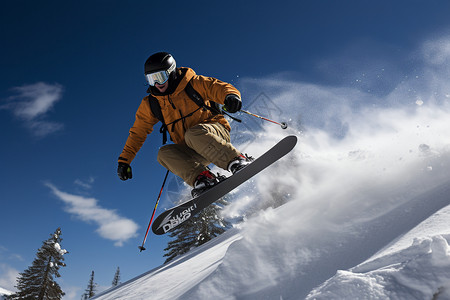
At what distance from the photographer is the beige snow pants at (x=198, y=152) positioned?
4.32 metres

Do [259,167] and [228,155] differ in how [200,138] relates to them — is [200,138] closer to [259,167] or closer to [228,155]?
[228,155]

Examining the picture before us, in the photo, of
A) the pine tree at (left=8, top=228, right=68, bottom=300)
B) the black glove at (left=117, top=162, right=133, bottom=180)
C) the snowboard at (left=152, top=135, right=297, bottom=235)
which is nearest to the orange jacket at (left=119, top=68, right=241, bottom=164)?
the snowboard at (left=152, top=135, right=297, bottom=235)

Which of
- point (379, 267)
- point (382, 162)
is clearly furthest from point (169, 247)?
point (379, 267)

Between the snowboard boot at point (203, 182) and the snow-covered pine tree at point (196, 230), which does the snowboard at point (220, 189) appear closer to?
the snowboard boot at point (203, 182)

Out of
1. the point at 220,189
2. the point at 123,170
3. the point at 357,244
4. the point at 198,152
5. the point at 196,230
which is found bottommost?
the point at 357,244

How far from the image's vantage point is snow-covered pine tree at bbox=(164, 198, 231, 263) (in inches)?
628

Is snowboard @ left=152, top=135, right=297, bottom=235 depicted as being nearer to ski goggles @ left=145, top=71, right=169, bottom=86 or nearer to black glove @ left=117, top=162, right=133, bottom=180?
black glove @ left=117, top=162, right=133, bottom=180

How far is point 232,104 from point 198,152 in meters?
0.85

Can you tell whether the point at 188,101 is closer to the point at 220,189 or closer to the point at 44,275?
the point at 220,189

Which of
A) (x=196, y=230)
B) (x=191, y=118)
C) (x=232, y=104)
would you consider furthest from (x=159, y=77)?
(x=196, y=230)

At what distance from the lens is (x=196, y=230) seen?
639 inches

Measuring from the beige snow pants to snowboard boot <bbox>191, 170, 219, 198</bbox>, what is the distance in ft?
0.27

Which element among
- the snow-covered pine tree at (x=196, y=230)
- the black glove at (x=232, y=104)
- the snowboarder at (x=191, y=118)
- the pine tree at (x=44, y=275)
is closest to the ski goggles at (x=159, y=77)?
the snowboarder at (x=191, y=118)

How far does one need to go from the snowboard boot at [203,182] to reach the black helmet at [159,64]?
1638mm
